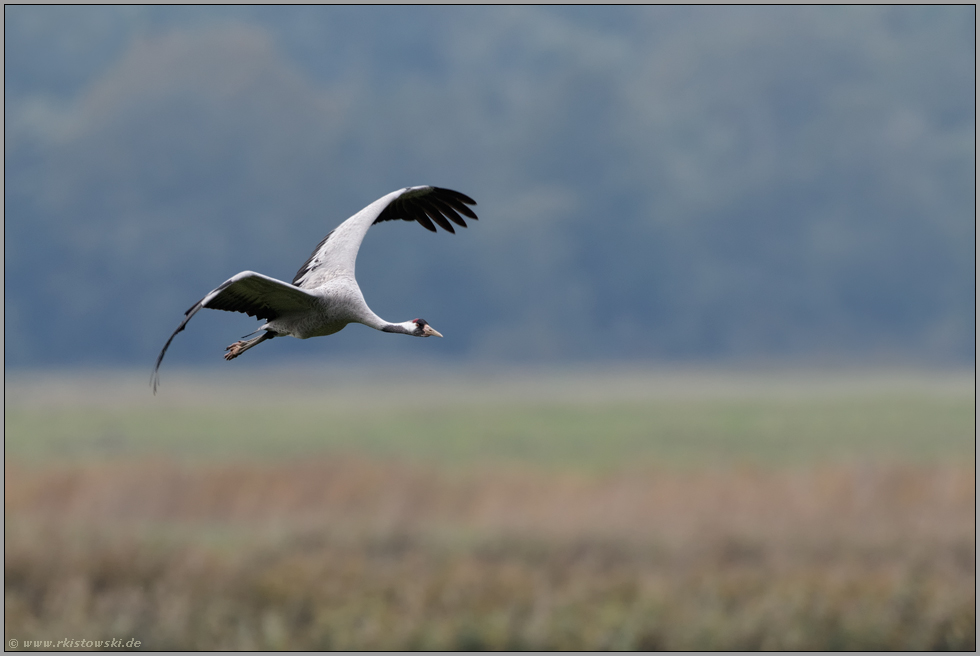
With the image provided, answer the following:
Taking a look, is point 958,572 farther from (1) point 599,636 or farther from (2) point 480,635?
(2) point 480,635

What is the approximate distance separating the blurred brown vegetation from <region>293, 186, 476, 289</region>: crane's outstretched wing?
45.2ft

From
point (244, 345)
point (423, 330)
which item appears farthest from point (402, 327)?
point (244, 345)

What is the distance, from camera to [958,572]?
2381 centimetres

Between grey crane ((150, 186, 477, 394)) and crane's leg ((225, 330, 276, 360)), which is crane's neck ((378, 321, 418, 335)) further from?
crane's leg ((225, 330, 276, 360))

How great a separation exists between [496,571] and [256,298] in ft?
58.6

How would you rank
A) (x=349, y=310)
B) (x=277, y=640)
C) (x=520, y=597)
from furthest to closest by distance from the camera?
1. (x=520, y=597)
2. (x=277, y=640)
3. (x=349, y=310)

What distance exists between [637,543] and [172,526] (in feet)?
36.0

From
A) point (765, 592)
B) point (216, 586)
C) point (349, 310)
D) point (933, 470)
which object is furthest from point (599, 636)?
point (349, 310)

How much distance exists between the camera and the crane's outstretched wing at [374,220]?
827 centimetres

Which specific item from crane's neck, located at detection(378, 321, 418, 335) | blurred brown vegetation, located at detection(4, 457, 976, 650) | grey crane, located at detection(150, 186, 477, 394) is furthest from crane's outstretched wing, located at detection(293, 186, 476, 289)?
blurred brown vegetation, located at detection(4, 457, 976, 650)

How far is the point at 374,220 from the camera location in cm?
918

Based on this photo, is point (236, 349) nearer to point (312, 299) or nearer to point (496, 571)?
point (312, 299)

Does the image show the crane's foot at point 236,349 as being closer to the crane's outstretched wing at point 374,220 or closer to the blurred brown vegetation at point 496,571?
the crane's outstretched wing at point 374,220

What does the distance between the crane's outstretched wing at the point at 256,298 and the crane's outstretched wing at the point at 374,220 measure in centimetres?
55
